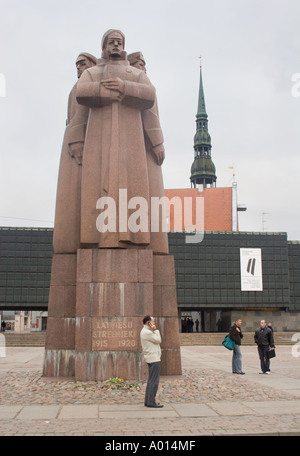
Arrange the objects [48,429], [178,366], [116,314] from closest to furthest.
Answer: [48,429] < [116,314] < [178,366]

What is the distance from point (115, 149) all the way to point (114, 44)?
3.20 m

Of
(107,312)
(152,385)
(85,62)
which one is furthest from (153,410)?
(85,62)

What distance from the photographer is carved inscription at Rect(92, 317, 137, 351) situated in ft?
39.7

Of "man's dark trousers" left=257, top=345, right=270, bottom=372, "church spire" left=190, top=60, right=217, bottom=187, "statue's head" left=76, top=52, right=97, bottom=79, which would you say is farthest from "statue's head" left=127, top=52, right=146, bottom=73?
"church spire" left=190, top=60, right=217, bottom=187

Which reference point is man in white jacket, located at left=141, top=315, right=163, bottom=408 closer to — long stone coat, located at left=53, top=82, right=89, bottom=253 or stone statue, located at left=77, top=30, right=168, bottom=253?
stone statue, located at left=77, top=30, right=168, bottom=253

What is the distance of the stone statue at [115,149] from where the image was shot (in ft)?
43.2

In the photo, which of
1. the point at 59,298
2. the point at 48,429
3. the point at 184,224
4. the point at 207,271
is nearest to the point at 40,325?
the point at 184,224

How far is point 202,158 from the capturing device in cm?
9794

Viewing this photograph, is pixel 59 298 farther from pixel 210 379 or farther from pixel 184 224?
pixel 184 224

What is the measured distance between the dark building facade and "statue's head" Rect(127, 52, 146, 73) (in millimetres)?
41793

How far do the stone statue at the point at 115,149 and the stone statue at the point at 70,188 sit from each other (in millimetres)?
758

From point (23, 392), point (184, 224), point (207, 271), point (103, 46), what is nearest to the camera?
point (23, 392)

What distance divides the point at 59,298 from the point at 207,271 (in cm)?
4508

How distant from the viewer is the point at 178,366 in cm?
1338
